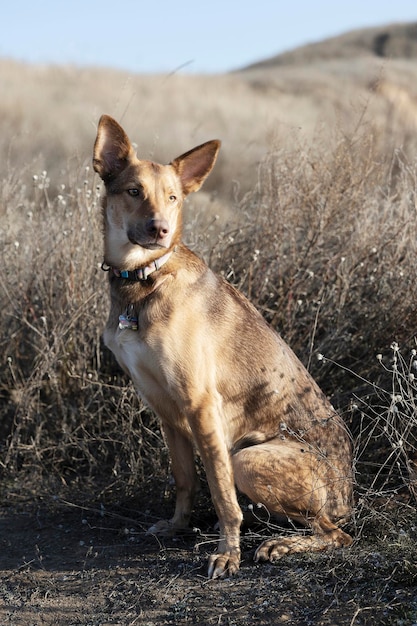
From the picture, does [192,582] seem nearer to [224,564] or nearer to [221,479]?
[224,564]

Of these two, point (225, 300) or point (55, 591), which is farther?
point (225, 300)

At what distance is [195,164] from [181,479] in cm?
168

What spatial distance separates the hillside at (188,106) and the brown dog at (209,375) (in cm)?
452

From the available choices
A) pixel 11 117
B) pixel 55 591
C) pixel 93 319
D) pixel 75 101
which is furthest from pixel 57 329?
pixel 75 101

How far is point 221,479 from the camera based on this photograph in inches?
145

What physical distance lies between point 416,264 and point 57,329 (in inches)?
89.9

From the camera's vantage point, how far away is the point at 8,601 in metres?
3.56

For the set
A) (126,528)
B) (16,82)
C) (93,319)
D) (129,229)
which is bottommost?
(126,528)

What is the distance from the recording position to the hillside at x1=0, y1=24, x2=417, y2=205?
37.7ft

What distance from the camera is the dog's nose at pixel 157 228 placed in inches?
145

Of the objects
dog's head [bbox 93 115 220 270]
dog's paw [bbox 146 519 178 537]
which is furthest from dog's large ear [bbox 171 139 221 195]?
dog's paw [bbox 146 519 178 537]

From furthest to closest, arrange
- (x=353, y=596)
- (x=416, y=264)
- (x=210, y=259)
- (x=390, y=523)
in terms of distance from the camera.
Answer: (x=210, y=259) → (x=416, y=264) → (x=390, y=523) → (x=353, y=596)

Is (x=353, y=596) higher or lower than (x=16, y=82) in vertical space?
lower

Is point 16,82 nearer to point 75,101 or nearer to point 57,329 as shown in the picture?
point 75,101
